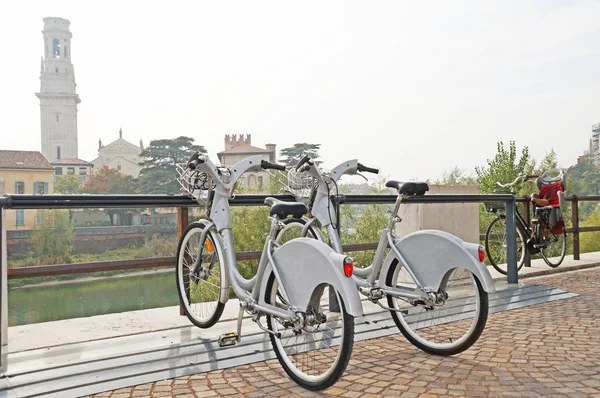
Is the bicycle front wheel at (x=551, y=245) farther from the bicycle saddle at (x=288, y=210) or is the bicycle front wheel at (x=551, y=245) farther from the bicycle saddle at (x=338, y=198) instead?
the bicycle saddle at (x=288, y=210)

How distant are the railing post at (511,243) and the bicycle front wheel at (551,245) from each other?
1.56 meters

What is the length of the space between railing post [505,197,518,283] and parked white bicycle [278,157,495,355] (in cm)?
277

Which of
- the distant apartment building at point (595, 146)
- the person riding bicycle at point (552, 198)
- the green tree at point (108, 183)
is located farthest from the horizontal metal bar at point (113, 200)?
the distant apartment building at point (595, 146)

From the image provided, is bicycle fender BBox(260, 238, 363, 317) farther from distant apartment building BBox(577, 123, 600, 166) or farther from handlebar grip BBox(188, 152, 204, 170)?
distant apartment building BBox(577, 123, 600, 166)

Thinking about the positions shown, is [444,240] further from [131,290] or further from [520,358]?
[131,290]

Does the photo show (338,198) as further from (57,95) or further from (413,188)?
(57,95)

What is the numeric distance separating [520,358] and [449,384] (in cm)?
67

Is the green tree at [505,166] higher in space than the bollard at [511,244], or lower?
higher

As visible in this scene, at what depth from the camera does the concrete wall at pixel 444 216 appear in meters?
6.09

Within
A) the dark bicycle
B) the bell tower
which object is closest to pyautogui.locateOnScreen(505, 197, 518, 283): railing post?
the dark bicycle

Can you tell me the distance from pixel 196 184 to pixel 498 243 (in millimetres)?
4584

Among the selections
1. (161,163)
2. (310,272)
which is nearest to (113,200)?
(310,272)

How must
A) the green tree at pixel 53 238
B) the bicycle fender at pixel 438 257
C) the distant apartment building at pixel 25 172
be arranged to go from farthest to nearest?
1. the distant apartment building at pixel 25 172
2. the green tree at pixel 53 238
3. the bicycle fender at pixel 438 257

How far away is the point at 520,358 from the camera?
338 centimetres
